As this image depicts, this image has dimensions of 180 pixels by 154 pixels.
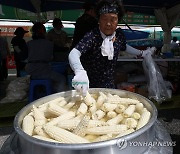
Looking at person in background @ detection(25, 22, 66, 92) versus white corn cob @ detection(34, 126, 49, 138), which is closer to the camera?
white corn cob @ detection(34, 126, 49, 138)

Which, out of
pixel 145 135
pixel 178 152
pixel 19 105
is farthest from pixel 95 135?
pixel 19 105

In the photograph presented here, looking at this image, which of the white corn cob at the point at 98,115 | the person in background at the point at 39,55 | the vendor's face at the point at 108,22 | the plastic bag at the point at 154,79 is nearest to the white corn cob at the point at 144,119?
the white corn cob at the point at 98,115

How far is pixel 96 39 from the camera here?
1.83 meters

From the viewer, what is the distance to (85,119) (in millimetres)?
1156

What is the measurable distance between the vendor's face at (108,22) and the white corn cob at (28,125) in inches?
37.5

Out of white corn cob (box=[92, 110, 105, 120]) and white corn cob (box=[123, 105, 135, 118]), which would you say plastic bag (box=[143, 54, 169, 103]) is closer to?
white corn cob (box=[123, 105, 135, 118])

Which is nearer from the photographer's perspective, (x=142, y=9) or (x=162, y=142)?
(x=162, y=142)

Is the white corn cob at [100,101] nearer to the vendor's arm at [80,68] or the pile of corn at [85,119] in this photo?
the pile of corn at [85,119]

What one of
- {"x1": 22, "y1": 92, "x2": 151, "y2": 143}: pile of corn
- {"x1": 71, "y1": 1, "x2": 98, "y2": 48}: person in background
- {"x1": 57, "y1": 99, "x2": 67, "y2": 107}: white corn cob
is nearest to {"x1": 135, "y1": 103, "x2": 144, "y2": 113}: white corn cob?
{"x1": 22, "y1": 92, "x2": 151, "y2": 143}: pile of corn

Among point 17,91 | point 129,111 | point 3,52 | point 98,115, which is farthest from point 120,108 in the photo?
point 3,52

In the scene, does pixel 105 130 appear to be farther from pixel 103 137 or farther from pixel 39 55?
pixel 39 55

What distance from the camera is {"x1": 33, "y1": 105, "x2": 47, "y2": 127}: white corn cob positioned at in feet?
4.00

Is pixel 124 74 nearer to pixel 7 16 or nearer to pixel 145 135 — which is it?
pixel 145 135

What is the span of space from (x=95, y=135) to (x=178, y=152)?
5.77ft
